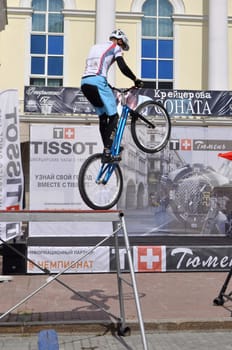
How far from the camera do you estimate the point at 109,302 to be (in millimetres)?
9328

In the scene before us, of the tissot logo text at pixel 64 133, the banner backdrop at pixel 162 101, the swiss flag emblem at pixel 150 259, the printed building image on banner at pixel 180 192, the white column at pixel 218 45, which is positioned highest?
the white column at pixel 218 45

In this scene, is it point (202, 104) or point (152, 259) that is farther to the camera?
point (202, 104)

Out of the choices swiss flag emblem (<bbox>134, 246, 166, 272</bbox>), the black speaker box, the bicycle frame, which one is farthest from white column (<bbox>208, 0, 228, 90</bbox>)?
the bicycle frame

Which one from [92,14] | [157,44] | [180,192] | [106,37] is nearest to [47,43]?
[92,14]

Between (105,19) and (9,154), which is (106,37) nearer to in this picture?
(105,19)

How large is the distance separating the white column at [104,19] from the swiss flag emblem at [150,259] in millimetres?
14312

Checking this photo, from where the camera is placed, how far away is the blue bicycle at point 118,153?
23.2 feet

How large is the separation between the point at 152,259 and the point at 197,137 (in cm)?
327

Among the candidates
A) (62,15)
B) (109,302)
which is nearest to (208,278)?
(109,302)

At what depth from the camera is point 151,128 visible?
737 cm

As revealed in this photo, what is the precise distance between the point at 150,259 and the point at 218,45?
1527 cm

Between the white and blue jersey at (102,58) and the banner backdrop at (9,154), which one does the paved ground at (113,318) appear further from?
the white and blue jersey at (102,58)

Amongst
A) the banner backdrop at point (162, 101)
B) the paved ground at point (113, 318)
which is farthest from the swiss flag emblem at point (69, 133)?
the banner backdrop at point (162, 101)

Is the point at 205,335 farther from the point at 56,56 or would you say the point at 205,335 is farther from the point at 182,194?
the point at 56,56
